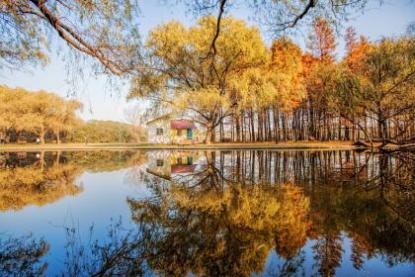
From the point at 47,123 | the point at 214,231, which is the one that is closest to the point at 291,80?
the point at 214,231

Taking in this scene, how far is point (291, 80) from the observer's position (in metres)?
28.9

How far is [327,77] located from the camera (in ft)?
75.5

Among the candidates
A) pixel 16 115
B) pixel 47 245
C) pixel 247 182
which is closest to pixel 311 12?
pixel 247 182

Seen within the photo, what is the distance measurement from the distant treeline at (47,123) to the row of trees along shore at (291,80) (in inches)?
720

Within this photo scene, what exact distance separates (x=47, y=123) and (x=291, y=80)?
4200 centimetres

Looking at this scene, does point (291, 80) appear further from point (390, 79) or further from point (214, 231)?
point (214, 231)

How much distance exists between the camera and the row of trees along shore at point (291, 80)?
69.2 feet

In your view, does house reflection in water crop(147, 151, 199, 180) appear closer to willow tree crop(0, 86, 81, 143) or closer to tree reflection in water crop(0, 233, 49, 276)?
tree reflection in water crop(0, 233, 49, 276)

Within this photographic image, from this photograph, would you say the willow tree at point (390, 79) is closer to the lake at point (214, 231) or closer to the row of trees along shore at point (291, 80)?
the row of trees along shore at point (291, 80)

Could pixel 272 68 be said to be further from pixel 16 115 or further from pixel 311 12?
pixel 16 115

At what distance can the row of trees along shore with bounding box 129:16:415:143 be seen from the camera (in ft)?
69.2

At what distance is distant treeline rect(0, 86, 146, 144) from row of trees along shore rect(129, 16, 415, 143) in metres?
18.3

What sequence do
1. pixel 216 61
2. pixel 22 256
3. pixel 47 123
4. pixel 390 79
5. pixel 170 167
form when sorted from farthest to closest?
pixel 47 123 < pixel 216 61 < pixel 390 79 < pixel 170 167 < pixel 22 256

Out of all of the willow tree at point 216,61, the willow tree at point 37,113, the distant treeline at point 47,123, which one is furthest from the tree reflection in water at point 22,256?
the willow tree at point 37,113
